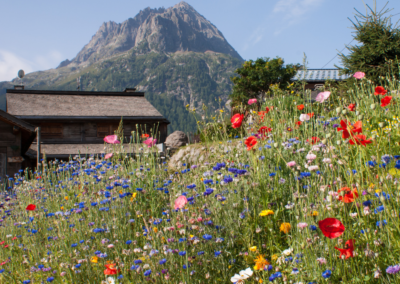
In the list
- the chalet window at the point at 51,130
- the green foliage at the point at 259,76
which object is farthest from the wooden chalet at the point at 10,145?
the green foliage at the point at 259,76

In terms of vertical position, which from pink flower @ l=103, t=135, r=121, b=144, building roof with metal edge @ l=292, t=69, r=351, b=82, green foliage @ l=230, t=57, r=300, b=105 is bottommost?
pink flower @ l=103, t=135, r=121, b=144

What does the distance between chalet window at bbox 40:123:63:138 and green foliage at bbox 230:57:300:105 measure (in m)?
12.2

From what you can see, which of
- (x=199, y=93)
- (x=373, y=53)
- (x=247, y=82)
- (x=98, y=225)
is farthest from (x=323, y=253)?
(x=199, y=93)

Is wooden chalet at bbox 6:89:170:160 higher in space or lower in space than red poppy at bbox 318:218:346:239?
higher

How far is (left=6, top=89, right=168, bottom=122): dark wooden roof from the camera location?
1669 cm

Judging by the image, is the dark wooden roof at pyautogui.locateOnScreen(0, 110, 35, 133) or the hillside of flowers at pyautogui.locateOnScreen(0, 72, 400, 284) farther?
the dark wooden roof at pyautogui.locateOnScreen(0, 110, 35, 133)

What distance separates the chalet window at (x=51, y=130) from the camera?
54.0 feet

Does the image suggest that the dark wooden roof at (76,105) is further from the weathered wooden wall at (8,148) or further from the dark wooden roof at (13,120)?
the dark wooden roof at (13,120)

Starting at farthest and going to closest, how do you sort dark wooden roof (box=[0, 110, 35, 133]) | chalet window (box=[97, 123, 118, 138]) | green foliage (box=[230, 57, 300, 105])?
1. green foliage (box=[230, 57, 300, 105])
2. chalet window (box=[97, 123, 118, 138])
3. dark wooden roof (box=[0, 110, 35, 133])

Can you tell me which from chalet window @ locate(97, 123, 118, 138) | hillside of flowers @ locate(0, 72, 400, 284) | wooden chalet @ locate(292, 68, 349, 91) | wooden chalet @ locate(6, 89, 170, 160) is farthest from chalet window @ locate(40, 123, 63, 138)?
wooden chalet @ locate(292, 68, 349, 91)

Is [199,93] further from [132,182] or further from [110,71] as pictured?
[132,182]

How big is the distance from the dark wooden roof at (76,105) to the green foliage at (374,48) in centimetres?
1169

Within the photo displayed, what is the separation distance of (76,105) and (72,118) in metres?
2.04

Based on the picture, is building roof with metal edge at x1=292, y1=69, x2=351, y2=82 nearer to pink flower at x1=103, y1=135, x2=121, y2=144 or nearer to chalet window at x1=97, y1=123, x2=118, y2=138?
chalet window at x1=97, y1=123, x2=118, y2=138
